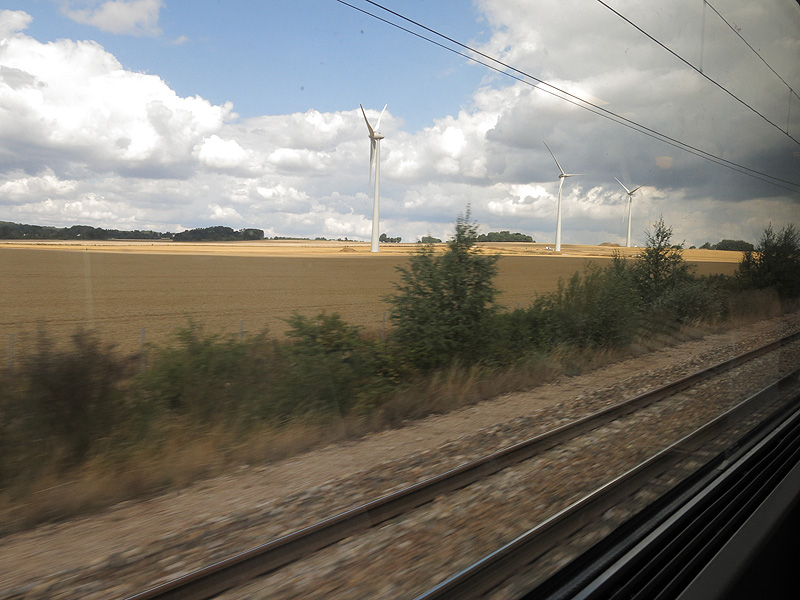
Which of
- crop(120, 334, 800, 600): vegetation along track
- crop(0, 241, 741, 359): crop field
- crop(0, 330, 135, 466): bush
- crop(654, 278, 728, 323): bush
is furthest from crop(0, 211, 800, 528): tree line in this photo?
crop(120, 334, 800, 600): vegetation along track

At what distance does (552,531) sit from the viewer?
423cm

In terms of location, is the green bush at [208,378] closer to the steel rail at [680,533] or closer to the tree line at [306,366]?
the tree line at [306,366]

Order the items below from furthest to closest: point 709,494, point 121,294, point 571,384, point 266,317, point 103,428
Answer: point 121,294 < point 266,317 < point 571,384 < point 103,428 < point 709,494

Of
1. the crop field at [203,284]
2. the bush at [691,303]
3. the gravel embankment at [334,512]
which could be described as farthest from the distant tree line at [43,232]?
the bush at [691,303]

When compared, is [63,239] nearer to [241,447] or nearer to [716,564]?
[241,447]

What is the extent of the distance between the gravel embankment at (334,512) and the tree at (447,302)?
3.59 meters

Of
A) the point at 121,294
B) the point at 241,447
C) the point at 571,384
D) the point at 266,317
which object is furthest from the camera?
the point at 121,294

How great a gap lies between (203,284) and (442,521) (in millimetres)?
35071

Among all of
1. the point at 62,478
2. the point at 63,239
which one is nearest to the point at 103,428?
the point at 62,478

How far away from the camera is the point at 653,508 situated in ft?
11.4

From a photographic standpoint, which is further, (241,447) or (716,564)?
(241,447)

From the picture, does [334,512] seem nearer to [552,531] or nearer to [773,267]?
[552,531]

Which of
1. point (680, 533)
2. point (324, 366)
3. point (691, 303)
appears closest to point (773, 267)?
point (691, 303)

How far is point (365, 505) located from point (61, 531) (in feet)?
9.50
